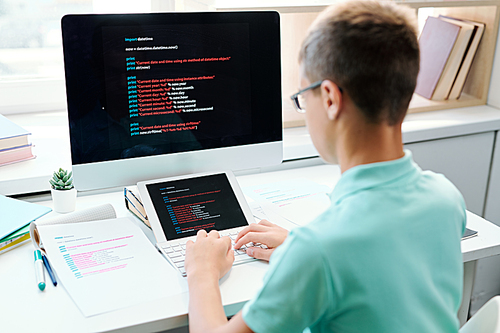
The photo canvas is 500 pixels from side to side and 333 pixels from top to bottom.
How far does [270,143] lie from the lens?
4.08 ft

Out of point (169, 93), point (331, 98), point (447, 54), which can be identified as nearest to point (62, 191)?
point (169, 93)

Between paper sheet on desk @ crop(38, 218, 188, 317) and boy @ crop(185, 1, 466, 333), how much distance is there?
0.71 feet

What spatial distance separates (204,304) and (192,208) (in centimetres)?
33

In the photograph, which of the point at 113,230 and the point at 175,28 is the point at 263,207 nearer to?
the point at 113,230

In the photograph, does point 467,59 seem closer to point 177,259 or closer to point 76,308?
point 177,259

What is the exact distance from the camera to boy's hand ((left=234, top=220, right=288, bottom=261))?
101cm

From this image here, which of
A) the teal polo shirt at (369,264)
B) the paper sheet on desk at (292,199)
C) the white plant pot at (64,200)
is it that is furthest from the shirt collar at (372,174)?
the white plant pot at (64,200)

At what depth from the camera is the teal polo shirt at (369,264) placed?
637mm

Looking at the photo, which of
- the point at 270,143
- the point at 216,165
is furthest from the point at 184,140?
the point at 270,143

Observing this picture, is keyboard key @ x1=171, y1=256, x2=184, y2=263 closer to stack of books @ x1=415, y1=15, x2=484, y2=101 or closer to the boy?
the boy

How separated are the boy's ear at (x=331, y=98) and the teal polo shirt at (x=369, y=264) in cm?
9

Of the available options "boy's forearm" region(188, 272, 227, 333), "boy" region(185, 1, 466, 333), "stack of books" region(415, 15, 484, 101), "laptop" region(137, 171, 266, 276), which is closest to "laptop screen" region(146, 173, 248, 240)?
"laptop" region(137, 171, 266, 276)

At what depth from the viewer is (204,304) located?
2.67 feet

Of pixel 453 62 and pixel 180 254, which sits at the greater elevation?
pixel 453 62
